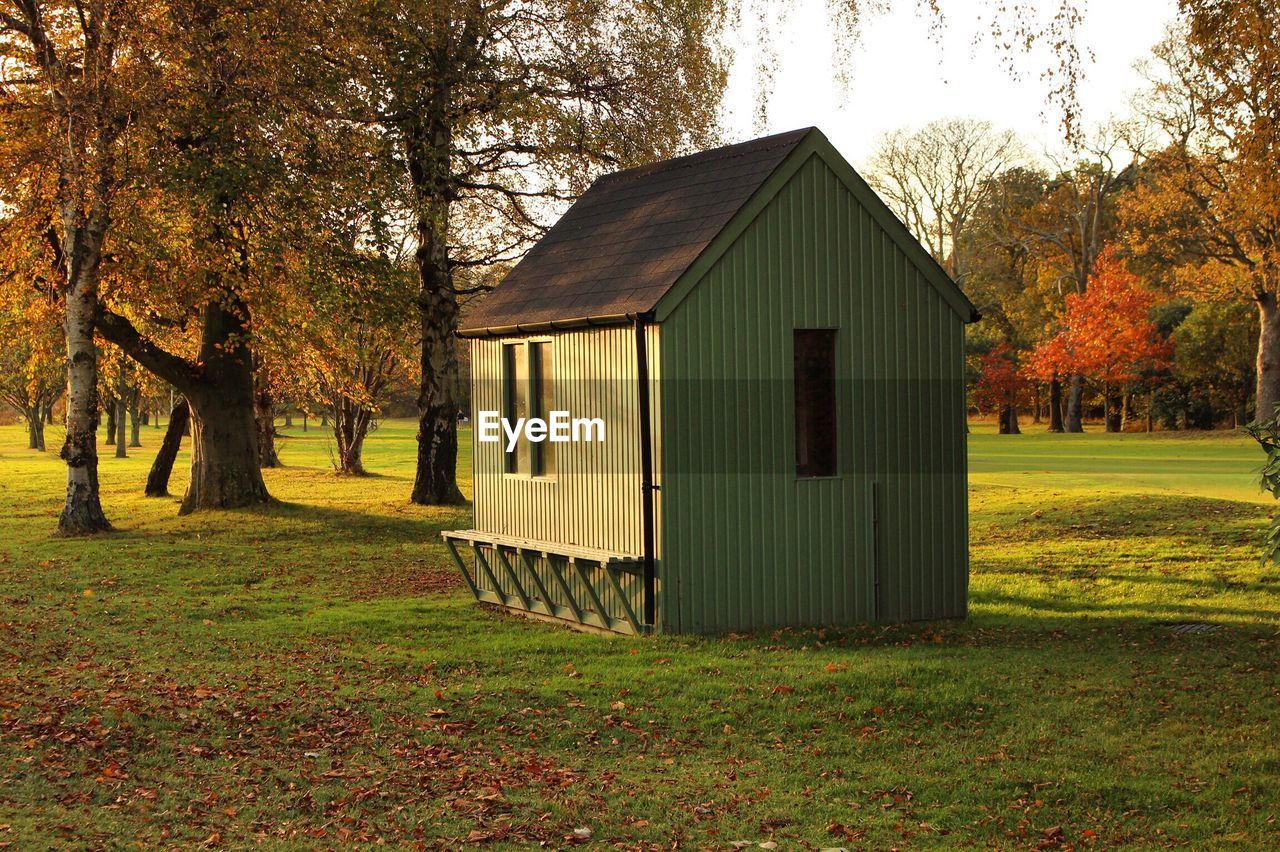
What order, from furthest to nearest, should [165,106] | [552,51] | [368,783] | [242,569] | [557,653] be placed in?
[552,51] < [165,106] < [242,569] < [557,653] < [368,783]

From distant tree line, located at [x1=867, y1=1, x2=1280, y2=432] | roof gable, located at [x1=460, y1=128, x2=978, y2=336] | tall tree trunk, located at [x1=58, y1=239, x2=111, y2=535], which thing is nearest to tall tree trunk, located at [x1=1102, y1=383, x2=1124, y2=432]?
distant tree line, located at [x1=867, y1=1, x2=1280, y2=432]

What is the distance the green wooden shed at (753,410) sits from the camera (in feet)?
44.5

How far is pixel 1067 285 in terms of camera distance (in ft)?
218

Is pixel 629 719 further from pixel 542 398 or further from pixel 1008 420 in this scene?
pixel 1008 420

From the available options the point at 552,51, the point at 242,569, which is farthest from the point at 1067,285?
the point at 242,569

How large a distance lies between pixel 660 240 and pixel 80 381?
13.4 metres

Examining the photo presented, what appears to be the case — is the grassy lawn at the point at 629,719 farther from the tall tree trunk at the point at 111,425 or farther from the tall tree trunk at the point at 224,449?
the tall tree trunk at the point at 111,425

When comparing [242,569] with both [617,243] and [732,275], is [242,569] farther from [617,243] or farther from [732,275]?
[732,275]

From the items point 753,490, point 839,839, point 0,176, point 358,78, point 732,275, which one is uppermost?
point 358,78

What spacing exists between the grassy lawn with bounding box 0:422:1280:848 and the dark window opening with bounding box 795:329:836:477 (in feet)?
6.02

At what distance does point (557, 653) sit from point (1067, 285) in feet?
191

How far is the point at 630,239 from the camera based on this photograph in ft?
49.9

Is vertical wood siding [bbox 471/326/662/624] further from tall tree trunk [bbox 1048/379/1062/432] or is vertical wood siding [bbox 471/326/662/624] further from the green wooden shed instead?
tall tree trunk [bbox 1048/379/1062/432]

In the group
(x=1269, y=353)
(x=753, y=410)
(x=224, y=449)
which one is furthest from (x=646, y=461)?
(x=1269, y=353)
